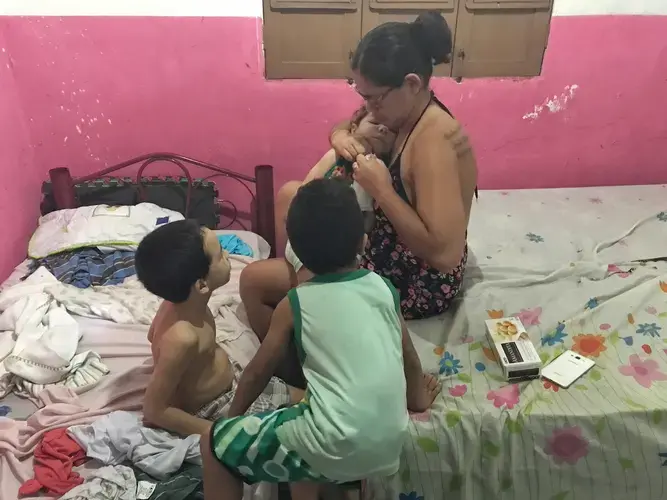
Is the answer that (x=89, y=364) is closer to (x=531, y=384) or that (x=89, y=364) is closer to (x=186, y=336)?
(x=186, y=336)

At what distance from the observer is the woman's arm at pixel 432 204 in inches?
56.6

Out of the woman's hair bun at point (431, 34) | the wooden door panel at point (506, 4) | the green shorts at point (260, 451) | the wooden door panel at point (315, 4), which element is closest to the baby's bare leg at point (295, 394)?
the green shorts at point (260, 451)

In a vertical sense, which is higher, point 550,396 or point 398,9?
point 398,9

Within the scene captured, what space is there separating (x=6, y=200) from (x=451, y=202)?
1697 millimetres

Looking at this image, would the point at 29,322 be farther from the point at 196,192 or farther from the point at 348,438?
the point at 348,438

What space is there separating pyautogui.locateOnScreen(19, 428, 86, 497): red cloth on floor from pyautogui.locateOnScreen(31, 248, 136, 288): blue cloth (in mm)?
752

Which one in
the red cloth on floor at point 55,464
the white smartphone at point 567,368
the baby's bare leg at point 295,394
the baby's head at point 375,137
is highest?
the baby's head at point 375,137

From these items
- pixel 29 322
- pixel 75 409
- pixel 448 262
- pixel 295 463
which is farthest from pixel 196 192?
pixel 295 463

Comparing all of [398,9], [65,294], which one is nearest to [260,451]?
[65,294]

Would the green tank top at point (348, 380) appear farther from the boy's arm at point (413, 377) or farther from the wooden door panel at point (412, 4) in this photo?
the wooden door panel at point (412, 4)

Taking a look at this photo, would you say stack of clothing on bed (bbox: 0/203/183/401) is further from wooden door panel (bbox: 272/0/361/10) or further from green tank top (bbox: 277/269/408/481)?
wooden door panel (bbox: 272/0/361/10)

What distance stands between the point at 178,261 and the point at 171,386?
0.29m

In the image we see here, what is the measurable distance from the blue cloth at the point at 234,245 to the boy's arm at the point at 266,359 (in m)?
1.02

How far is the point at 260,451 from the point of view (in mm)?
1211
